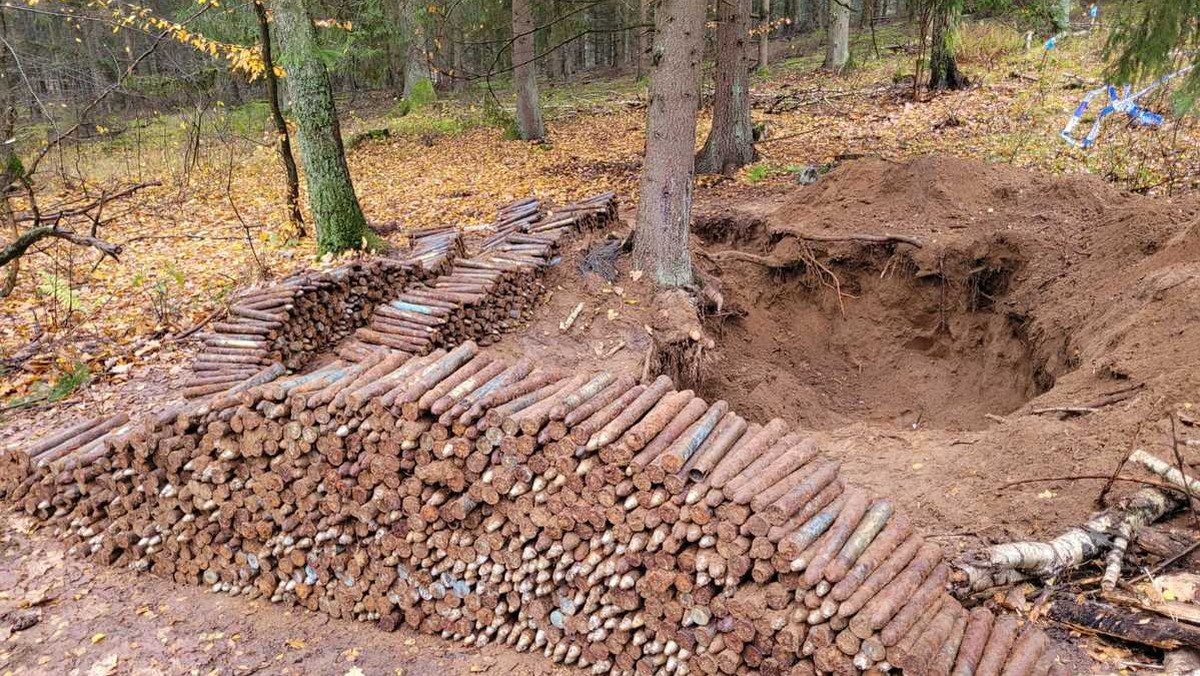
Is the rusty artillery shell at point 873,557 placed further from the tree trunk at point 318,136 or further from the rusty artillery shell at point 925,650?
the tree trunk at point 318,136

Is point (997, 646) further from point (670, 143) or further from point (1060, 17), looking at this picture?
point (1060, 17)

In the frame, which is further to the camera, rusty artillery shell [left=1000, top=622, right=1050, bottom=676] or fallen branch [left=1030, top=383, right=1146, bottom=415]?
fallen branch [left=1030, top=383, right=1146, bottom=415]

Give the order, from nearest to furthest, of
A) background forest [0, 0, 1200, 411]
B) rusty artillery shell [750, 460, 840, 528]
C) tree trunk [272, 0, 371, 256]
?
rusty artillery shell [750, 460, 840, 528]
background forest [0, 0, 1200, 411]
tree trunk [272, 0, 371, 256]

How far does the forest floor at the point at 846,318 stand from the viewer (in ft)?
17.1

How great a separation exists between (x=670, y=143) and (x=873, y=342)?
4.48 metres

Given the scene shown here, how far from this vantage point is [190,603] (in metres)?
5.61

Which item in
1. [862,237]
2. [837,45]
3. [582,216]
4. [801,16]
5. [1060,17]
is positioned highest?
[801,16]

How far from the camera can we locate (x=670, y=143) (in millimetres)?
8375

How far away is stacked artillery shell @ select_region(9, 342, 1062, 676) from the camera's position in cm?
386

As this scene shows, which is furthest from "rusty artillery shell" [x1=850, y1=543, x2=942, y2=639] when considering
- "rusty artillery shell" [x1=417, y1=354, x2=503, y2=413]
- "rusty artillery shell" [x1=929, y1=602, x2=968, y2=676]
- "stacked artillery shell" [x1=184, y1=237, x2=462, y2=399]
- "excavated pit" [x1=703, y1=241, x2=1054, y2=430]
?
"stacked artillery shell" [x1=184, y1=237, x2=462, y2=399]

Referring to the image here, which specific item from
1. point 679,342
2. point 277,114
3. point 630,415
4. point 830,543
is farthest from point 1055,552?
point 277,114

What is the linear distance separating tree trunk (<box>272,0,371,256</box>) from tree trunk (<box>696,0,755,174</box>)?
7149 mm

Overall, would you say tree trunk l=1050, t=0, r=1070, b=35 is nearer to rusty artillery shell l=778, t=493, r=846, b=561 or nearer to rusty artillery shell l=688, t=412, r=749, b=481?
rusty artillery shell l=688, t=412, r=749, b=481

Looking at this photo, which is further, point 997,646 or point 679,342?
point 679,342
